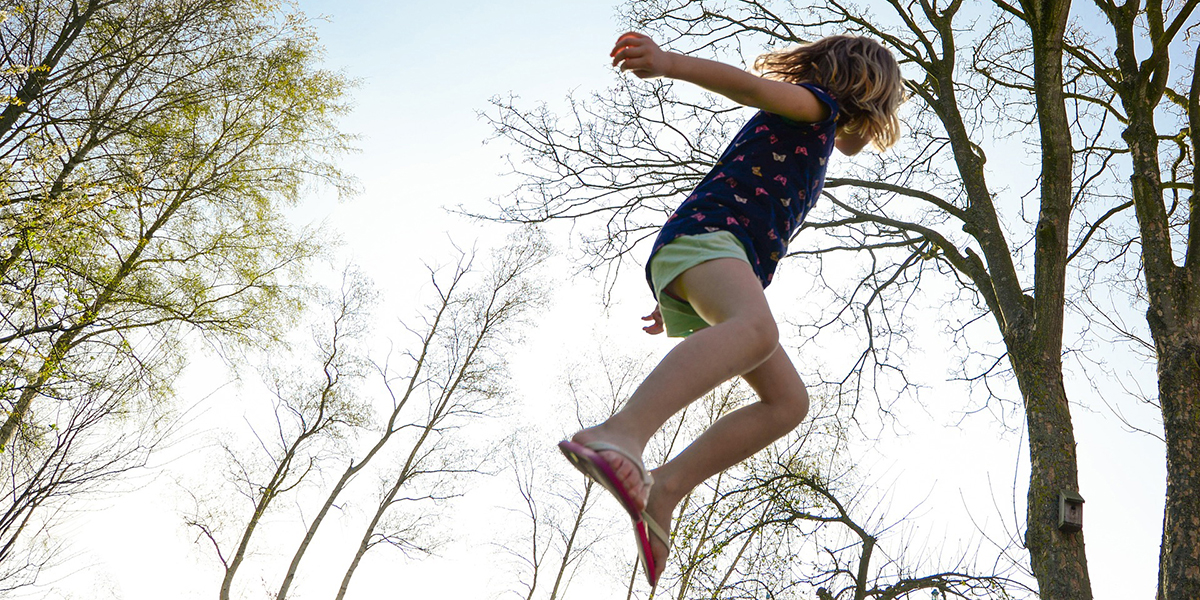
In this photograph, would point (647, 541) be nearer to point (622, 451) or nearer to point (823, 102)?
point (622, 451)

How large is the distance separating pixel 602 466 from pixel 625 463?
0.05m

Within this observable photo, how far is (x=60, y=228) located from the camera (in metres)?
4.34

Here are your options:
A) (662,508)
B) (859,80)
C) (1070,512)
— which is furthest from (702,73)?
(1070,512)

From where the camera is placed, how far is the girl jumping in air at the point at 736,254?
4.59ft

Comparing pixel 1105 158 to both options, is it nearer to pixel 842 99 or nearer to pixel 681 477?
pixel 842 99

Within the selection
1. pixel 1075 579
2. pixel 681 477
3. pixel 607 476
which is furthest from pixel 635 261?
pixel 607 476

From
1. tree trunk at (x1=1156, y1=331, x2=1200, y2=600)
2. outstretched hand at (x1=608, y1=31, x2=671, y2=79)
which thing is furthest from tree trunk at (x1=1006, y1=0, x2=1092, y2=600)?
outstretched hand at (x1=608, y1=31, x2=671, y2=79)

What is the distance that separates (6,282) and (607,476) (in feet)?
13.5

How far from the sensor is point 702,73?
4.87 feet

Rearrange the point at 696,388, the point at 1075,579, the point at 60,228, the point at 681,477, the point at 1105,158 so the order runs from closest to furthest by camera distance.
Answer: the point at 696,388
the point at 681,477
the point at 1075,579
the point at 60,228
the point at 1105,158

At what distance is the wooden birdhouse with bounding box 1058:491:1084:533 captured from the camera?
3.80m

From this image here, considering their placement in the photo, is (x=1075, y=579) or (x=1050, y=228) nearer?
(x=1075, y=579)

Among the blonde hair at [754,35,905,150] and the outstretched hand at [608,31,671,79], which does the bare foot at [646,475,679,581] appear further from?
the blonde hair at [754,35,905,150]

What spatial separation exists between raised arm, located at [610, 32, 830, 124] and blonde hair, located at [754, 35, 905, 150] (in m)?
0.23
